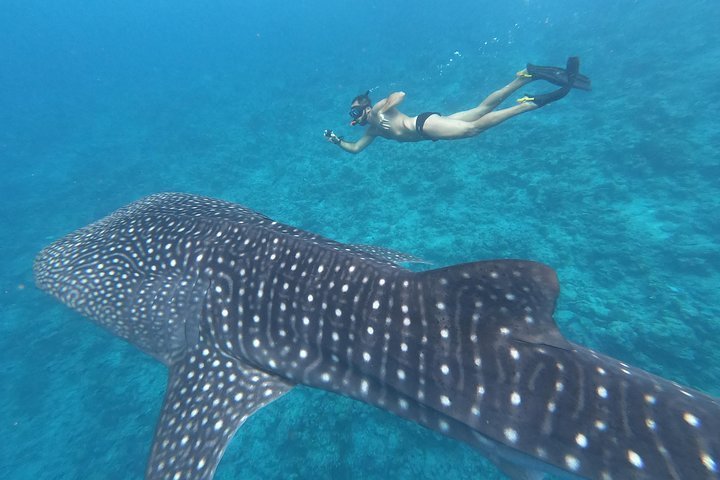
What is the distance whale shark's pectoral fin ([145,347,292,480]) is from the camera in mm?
4324

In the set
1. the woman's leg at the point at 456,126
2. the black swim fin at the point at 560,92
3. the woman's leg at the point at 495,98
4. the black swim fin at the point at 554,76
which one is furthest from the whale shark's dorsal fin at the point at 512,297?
the black swim fin at the point at 554,76

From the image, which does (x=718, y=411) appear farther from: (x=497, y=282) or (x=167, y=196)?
(x=167, y=196)

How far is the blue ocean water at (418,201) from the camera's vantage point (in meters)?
7.38

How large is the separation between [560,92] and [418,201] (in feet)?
17.2

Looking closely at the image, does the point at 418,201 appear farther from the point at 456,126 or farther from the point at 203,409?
the point at 203,409

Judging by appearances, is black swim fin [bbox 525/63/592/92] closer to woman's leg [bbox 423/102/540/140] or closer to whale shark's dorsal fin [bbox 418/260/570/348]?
woman's leg [bbox 423/102/540/140]

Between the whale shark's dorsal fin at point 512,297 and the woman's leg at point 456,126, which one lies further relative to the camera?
the woman's leg at point 456,126

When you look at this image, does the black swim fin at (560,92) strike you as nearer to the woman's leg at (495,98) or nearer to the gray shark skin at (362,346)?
the woman's leg at (495,98)

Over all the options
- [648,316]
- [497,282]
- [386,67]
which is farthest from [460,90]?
[497,282]

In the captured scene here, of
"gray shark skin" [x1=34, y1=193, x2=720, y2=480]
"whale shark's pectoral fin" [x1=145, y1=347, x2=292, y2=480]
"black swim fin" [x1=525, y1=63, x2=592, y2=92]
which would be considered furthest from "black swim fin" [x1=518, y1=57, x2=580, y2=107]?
"whale shark's pectoral fin" [x1=145, y1=347, x2=292, y2=480]

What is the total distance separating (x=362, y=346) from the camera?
4.07m

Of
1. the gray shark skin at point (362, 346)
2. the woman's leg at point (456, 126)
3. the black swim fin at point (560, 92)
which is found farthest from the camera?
the woman's leg at point (456, 126)

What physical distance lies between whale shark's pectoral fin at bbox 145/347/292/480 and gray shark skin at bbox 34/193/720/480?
2 centimetres

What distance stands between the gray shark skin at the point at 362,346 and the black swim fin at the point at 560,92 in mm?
6956
